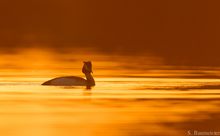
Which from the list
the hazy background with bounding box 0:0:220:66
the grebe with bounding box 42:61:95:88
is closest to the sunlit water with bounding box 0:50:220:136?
Result: the grebe with bounding box 42:61:95:88

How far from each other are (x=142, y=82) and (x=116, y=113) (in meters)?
8.48

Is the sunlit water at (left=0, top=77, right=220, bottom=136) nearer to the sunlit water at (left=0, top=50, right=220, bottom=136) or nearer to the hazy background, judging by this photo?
the sunlit water at (left=0, top=50, right=220, bottom=136)

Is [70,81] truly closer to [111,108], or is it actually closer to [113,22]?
[111,108]

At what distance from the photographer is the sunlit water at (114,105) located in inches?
973

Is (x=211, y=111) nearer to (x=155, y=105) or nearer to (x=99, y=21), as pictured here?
(x=155, y=105)

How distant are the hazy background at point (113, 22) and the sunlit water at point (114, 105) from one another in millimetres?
43428

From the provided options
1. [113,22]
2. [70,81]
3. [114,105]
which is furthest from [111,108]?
[113,22]

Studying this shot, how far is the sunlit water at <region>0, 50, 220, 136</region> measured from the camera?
81.0ft

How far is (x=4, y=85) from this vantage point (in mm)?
33594

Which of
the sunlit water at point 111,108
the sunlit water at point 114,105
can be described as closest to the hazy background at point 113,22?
the sunlit water at point 114,105

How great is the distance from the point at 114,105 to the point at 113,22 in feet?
294

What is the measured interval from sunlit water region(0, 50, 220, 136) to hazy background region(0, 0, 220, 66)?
43.4 metres

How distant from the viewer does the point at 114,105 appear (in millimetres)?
28844

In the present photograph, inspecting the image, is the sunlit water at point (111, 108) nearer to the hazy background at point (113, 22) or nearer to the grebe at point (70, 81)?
the grebe at point (70, 81)
